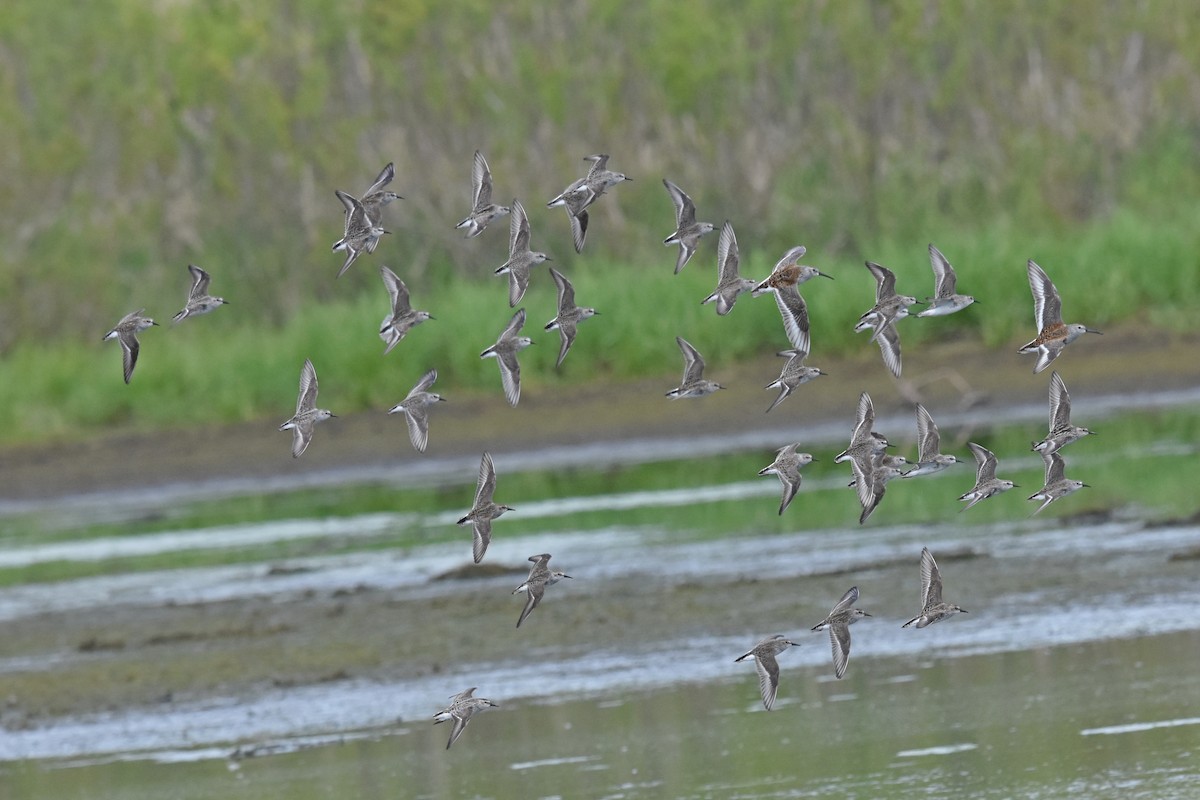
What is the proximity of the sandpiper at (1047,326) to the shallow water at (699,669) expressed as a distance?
5.98 ft

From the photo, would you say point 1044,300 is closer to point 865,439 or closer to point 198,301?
point 865,439

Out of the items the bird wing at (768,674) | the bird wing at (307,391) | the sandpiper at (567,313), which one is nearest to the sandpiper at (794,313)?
the sandpiper at (567,313)

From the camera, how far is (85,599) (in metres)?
18.4

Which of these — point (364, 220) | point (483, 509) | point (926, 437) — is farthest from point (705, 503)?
point (483, 509)

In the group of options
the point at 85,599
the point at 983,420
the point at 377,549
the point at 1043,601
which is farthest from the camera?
the point at 983,420

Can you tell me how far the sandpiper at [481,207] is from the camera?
35.7 feet

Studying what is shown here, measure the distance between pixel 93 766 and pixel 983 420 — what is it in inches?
511

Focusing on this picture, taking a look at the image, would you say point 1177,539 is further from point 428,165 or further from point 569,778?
point 428,165

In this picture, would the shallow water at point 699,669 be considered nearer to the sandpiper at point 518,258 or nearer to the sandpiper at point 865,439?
the sandpiper at point 865,439

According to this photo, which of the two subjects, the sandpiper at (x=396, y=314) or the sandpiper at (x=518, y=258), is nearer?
the sandpiper at (x=518, y=258)

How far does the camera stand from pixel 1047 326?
10961 mm

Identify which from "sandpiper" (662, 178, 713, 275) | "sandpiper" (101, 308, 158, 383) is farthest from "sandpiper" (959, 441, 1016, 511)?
"sandpiper" (101, 308, 158, 383)

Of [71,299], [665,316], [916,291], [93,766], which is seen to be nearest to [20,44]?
[71,299]

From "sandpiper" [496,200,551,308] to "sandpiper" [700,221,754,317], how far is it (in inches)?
33.7
